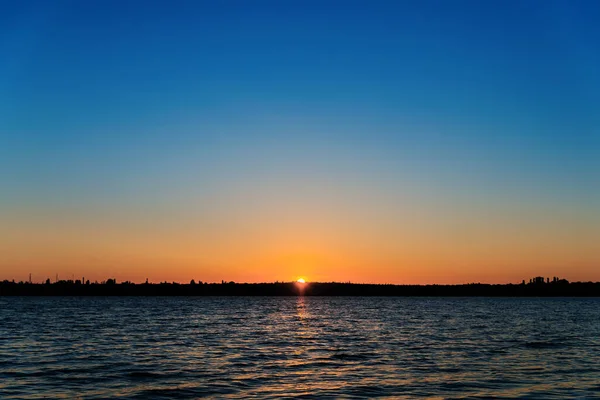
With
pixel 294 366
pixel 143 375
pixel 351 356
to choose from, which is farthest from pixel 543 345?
pixel 143 375

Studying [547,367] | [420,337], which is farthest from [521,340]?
[547,367]

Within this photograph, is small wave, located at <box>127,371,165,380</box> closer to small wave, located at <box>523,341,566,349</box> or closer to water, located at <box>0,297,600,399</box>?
water, located at <box>0,297,600,399</box>

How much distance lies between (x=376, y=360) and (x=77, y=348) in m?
28.2

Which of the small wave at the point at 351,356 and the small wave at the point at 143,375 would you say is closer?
the small wave at the point at 143,375

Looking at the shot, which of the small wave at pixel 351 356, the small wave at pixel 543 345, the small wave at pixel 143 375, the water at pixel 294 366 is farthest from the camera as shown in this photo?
the small wave at pixel 543 345

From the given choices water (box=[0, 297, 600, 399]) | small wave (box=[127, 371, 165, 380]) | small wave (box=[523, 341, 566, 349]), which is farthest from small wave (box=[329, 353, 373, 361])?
small wave (box=[523, 341, 566, 349])

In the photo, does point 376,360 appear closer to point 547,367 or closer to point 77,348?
point 547,367

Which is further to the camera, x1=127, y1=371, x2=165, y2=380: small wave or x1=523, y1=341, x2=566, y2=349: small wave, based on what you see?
x1=523, y1=341, x2=566, y2=349: small wave

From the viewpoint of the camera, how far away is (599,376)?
137 ft

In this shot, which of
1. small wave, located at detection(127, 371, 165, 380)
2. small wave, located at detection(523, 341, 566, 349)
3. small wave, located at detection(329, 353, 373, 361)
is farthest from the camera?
small wave, located at detection(523, 341, 566, 349)

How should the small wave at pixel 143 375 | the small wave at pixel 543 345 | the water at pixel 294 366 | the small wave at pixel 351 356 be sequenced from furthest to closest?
the small wave at pixel 543 345
the small wave at pixel 351 356
the small wave at pixel 143 375
the water at pixel 294 366

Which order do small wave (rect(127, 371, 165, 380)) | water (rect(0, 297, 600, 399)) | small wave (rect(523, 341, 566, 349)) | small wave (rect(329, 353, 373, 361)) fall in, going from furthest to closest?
small wave (rect(523, 341, 566, 349)) < small wave (rect(329, 353, 373, 361)) < small wave (rect(127, 371, 165, 380)) < water (rect(0, 297, 600, 399))

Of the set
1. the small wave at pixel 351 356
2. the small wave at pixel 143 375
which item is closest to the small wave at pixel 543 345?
the small wave at pixel 351 356

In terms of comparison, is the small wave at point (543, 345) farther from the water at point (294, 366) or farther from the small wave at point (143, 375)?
the small wave at point (143, 375)
